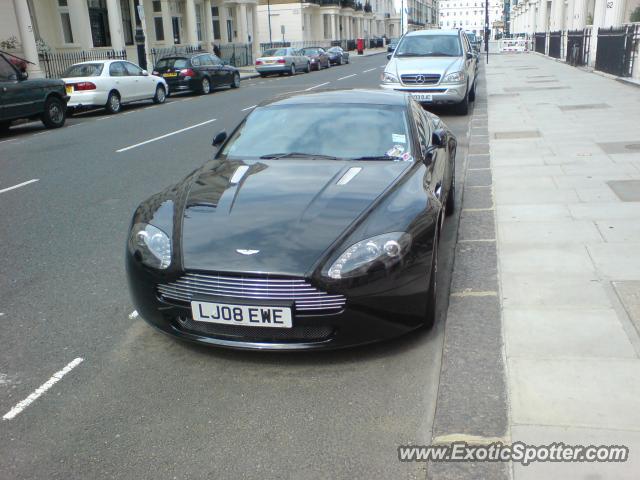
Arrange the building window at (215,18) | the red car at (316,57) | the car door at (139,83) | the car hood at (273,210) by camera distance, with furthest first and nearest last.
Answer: the building window at (215,18)
the red car at (316,57)
the car door at (139,83)
the car hood at (273,210)

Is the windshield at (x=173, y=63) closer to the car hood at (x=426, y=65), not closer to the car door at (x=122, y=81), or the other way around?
the car door at (x=122, y=81)

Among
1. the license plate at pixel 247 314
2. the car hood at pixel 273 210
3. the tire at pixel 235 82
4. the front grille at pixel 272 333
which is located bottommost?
the tire at pixel 235 82

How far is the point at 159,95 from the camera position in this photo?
71.3 ft

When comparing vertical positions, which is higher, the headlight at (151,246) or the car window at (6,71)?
the car window at (6,71)

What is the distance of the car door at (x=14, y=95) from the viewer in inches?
559

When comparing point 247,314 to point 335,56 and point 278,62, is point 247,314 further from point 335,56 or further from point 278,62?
point 335,56

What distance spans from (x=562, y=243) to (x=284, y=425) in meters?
3.30

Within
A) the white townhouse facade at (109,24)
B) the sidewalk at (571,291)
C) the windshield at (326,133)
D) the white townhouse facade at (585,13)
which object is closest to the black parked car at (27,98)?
the white townhouse facade at (109,24)

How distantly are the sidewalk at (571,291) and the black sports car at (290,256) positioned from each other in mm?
774

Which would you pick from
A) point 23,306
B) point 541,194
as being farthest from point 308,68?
point 23,306

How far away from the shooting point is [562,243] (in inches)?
216

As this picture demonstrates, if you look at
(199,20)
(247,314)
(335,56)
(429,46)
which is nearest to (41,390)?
(247,314)

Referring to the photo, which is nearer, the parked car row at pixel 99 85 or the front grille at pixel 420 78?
the front grille at pixel 420 78

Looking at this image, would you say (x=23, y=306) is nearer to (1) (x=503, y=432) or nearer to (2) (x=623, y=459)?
(1) (x=503, y=432)
